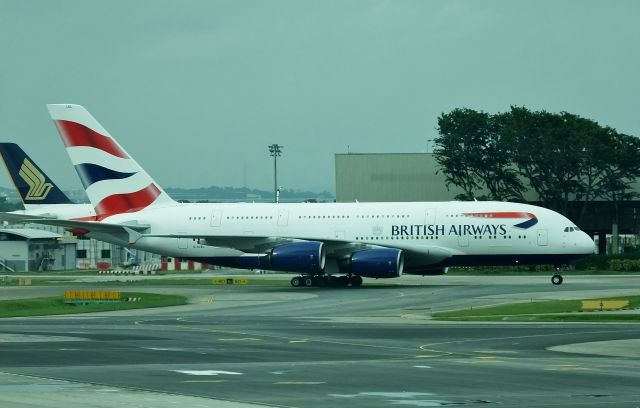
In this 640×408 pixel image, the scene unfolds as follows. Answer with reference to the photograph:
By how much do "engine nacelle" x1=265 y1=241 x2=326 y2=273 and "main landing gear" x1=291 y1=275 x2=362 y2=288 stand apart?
8.03ft

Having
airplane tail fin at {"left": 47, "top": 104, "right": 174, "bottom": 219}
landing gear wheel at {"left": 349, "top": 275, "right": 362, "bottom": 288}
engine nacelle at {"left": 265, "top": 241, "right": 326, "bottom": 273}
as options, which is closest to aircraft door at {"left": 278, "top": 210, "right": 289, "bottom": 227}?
engine nacelle at {"left": 265, "top": 241, "right": 326, "bottom": 273}

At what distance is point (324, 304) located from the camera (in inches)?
2190

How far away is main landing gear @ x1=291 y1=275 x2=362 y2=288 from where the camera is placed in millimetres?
69688

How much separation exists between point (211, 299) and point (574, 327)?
24.2 m

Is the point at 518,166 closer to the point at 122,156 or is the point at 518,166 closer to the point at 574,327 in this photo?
the point at 122,156

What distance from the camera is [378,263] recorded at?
65250 millimetres

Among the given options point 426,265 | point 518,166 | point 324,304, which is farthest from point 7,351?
point 518,166

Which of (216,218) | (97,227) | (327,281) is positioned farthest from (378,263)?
(97,227)

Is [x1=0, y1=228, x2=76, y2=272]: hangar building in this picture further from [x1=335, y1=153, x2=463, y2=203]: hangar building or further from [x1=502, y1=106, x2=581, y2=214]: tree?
[x1=502, y1=106, x2=581, y2=214]: tree

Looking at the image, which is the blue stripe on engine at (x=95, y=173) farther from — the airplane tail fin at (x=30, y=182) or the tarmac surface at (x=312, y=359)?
the tarmac surface at (x=312, y=359)

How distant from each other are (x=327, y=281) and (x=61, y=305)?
17.6 metres

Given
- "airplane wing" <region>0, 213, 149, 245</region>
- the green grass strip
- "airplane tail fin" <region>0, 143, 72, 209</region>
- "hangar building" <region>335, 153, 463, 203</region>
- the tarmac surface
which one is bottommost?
the tarmac surface

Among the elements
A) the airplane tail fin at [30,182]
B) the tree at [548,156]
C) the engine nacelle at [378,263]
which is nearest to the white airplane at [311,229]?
the engine nacelle at [378,263]

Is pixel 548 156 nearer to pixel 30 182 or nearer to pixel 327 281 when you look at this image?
pixel 327 281
